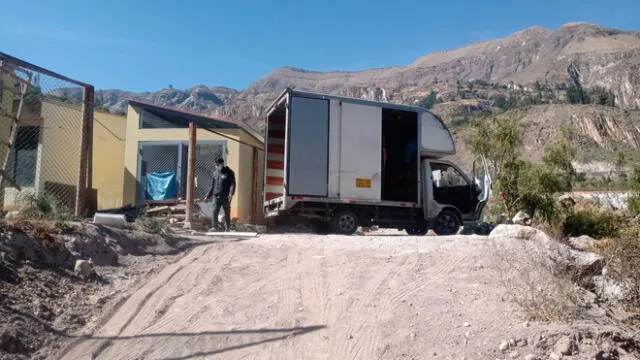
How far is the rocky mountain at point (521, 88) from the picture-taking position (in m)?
71.8

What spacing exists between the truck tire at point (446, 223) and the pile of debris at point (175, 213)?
530 cm

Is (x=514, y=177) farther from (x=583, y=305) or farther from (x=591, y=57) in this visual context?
(x=591, y=57)

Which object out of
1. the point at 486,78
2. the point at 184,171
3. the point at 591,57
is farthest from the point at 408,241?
the point at 486,78

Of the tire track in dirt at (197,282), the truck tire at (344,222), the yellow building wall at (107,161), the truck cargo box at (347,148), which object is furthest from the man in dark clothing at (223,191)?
the yellow building wall at (107,161)

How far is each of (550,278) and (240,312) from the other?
144 inches

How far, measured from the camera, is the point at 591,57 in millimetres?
141750

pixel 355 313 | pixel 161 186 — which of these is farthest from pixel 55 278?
pixel 161 186

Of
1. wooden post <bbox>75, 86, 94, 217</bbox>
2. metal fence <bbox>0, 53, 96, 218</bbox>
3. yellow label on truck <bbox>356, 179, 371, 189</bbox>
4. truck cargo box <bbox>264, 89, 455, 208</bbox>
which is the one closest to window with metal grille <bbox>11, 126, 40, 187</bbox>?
metal fence <bbox>0, 53, 96, 218</bbox>

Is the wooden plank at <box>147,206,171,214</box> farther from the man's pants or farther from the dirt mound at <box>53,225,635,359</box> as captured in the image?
the dirt mound at <box>53,225,635,359</box>

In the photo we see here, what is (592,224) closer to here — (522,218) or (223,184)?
(522,218)

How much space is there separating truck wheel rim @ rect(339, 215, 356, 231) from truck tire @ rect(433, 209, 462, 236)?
2.13 meters

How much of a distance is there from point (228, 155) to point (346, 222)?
15.9 ft

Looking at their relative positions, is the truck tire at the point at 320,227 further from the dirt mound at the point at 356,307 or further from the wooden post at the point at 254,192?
the dirt mound at the point at 356,307

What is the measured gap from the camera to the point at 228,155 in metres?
15.5
